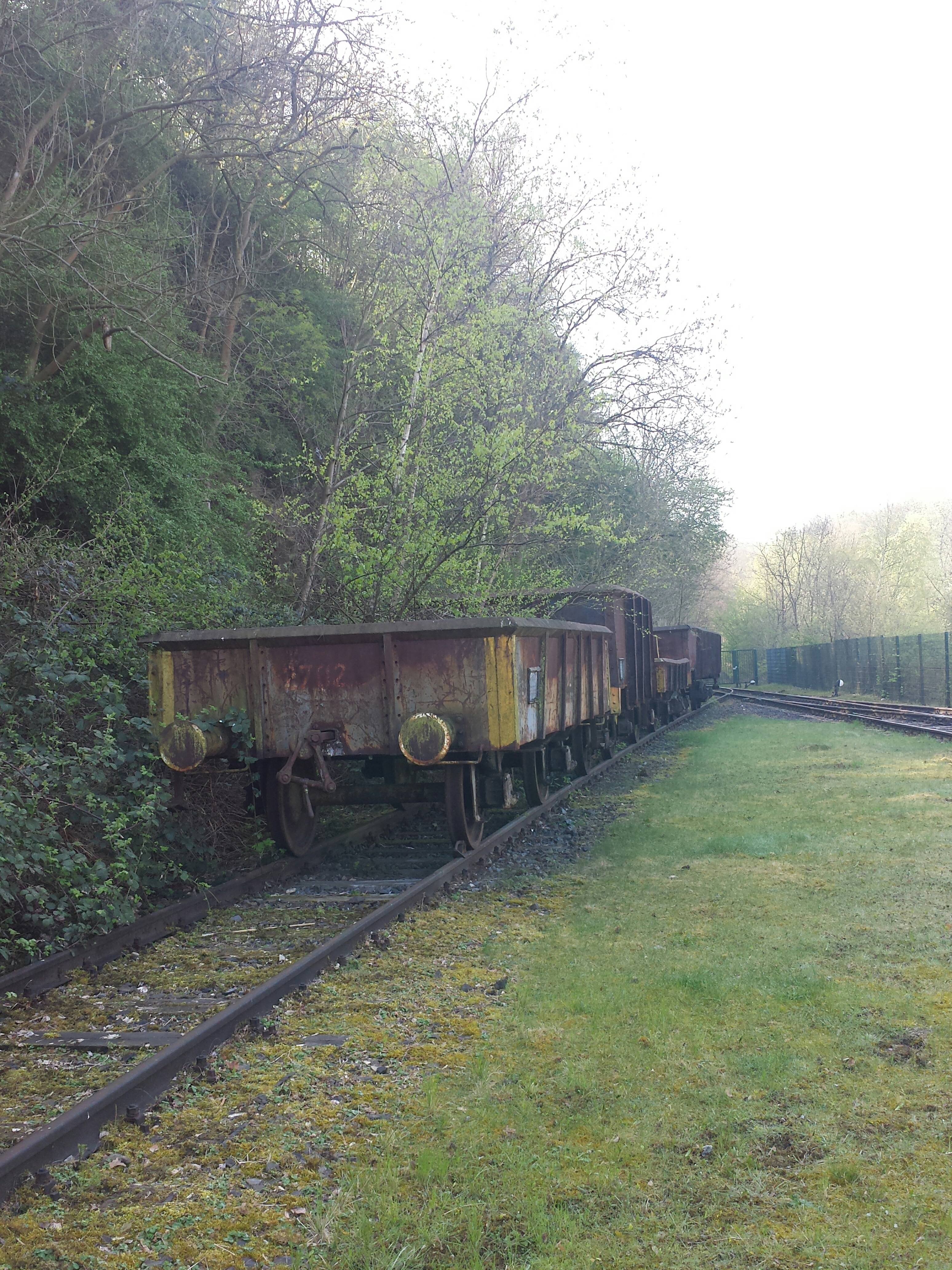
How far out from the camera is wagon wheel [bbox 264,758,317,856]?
8828 mm

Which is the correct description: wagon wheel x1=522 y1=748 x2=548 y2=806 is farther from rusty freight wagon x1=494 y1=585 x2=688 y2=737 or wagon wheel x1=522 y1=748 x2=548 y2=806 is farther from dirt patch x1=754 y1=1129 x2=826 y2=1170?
dirt patch x1=754 y1=1129 x2=826 y2=1170

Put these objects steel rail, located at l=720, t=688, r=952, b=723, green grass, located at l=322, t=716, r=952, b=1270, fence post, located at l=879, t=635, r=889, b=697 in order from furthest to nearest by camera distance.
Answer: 1. fence post, located at l=879, t=635, r=889, b=697
2. steel rail, located at l=720, t=688, r=952, b=723
3. green grass, located at l=322, t=716, r=952, b=1270

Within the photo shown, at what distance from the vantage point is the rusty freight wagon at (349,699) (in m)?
8.12

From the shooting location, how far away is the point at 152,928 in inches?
270

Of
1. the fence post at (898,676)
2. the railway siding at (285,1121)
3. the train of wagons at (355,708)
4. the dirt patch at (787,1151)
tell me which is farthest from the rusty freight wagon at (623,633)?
the fence post at (898,676)

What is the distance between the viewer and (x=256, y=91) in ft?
43.0

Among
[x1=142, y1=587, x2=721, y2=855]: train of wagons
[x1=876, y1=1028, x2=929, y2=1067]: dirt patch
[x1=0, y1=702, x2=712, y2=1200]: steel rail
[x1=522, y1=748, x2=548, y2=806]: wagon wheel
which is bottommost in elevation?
[x1=876, y1=1028, x2=929, y2=1067]: dirt patch

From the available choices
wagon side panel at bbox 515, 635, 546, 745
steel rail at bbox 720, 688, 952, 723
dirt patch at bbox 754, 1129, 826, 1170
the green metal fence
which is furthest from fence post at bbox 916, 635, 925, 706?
dirt patch at bbox 754, 1129, 826, 1170

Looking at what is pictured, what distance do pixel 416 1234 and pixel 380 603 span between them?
30.9 feet

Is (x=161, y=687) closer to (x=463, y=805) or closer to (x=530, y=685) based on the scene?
(x=463, y=805)

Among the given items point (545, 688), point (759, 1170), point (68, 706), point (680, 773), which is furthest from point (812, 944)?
point (680, 773)

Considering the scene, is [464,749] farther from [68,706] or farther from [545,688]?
[68,706]

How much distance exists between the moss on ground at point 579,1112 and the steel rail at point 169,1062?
3.7 inches

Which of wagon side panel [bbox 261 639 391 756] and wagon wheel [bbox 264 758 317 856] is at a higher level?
wagon side panel [bbox 261 639 391 756]
